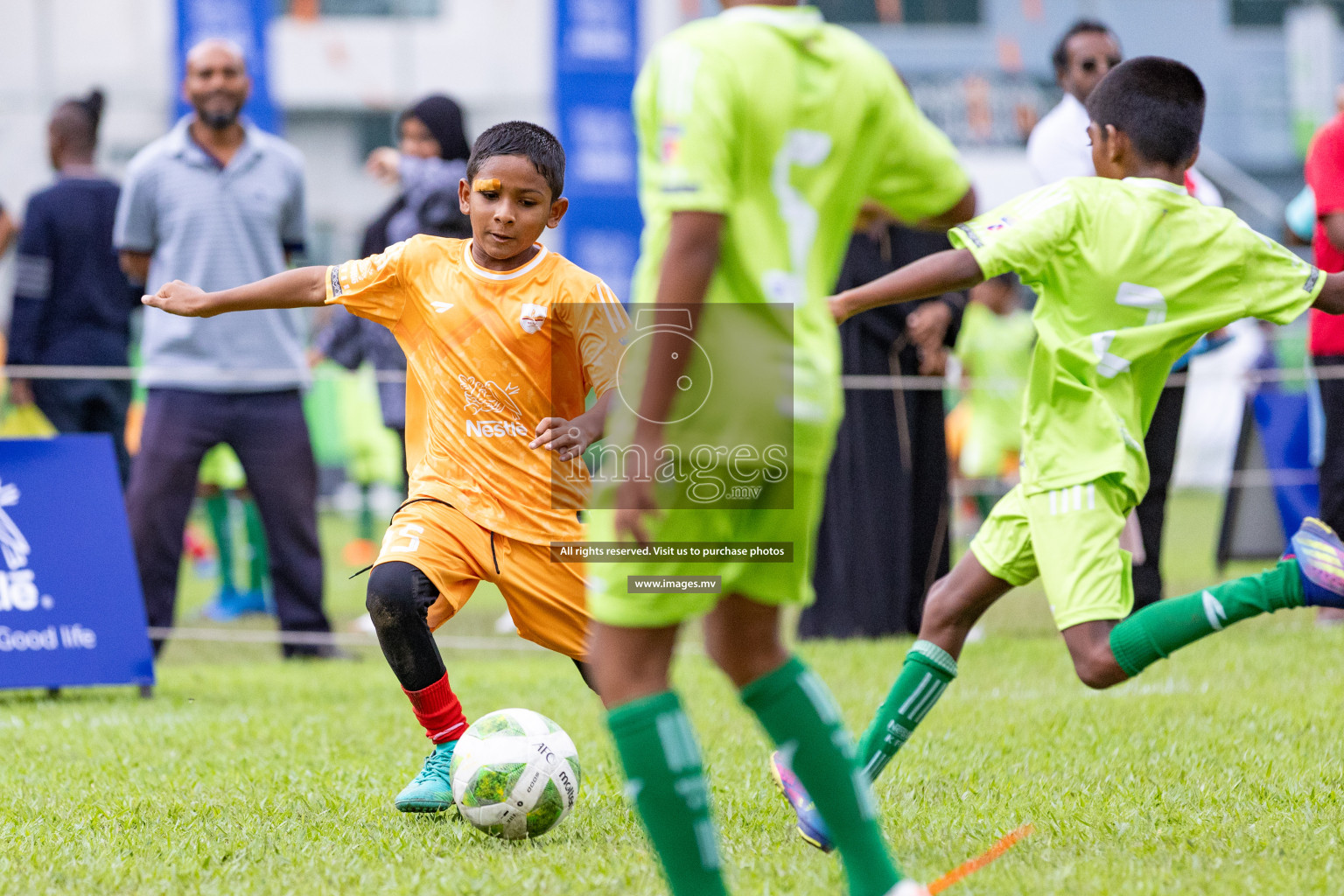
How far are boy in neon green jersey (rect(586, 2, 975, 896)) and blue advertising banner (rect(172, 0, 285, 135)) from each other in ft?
44.2

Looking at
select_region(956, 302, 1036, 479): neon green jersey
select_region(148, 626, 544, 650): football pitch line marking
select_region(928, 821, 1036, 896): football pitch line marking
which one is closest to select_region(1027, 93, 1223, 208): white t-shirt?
select_region(148, 626, 544, 650): football pitch line marking

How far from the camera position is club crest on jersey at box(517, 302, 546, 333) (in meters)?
4.00

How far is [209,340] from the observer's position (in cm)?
723

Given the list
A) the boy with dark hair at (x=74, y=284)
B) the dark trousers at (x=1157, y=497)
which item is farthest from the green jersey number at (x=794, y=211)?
the boy with dark hair at (x=74, y=284)

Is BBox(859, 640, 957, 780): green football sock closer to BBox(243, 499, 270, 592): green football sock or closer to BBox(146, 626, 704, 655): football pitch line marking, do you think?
BBox(146, 626, 704, 655): football pitch line marking

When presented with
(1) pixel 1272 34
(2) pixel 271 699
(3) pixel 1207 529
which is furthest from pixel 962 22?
(2) pixel 271 699

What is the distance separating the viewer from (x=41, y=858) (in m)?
3.46

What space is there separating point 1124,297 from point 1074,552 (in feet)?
2.04

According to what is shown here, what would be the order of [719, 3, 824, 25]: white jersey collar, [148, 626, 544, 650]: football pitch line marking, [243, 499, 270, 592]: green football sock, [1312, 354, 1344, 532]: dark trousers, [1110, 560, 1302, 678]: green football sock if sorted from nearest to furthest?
[719, 3, 824, 25]: white jersey collar < [1110, 560, 1302, 678]: green football sock < [1312, 354, 1344, 532]: dark trousers < [148, 626, 544, 650]: football pitch line marking < [243, 499, 270, 592]: green football sock

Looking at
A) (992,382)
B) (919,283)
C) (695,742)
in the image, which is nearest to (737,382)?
(695,742)

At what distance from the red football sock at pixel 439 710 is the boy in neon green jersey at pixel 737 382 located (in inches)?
51.9

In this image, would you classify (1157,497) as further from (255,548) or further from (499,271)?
(255,548)

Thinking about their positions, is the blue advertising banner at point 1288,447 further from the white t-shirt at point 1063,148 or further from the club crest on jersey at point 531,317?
the club crest on jersey at point 531,317

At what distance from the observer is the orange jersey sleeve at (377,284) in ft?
13.1
